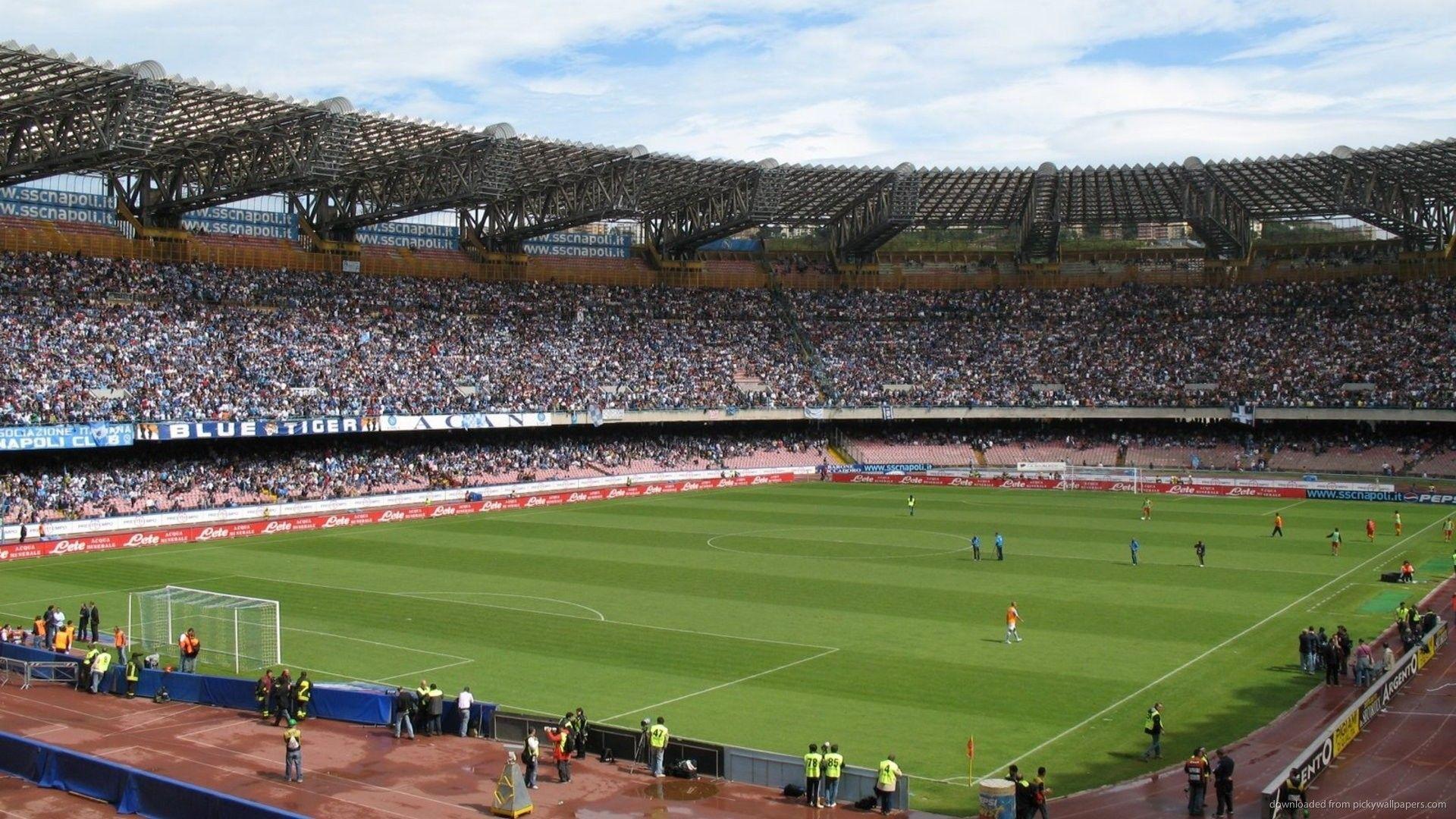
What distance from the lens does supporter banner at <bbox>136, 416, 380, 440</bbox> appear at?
5756 cm

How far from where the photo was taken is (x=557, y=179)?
253ft

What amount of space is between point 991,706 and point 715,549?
24.2 metres

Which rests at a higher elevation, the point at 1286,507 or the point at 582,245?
the point at 582,245

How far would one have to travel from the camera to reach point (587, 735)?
78.6ft

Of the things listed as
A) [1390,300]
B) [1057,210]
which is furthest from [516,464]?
[1390,300]

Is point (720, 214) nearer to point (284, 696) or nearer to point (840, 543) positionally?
point (840, 543)

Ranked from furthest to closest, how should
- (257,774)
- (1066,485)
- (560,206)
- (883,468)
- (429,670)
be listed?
(883,468)
(560,206)
(1066,485)
(429,670)
(257,774)

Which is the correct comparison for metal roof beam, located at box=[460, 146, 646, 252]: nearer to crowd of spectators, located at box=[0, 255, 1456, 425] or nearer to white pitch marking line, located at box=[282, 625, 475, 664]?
crowd of spectators, located at box=[0, 255, 1456, 425]

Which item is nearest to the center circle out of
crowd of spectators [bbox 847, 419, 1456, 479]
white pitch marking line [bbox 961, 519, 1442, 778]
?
white pitch marking line [bbox 961, 519, 1442, 778]

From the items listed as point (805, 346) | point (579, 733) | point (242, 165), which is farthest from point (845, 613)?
point (805, 346)

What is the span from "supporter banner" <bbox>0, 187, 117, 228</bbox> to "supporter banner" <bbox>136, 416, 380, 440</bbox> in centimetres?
1911

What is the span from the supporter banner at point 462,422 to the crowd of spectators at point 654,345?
2.81 feet

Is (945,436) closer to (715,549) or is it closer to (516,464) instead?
(516,464)

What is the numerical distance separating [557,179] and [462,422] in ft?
53.2
